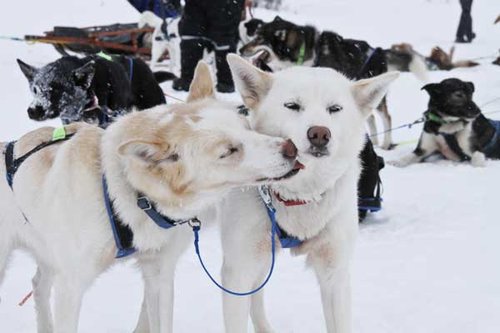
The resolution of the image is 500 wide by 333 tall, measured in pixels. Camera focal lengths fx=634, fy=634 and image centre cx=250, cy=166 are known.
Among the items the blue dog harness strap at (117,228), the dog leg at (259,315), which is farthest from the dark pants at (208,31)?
the blue dog harness strap at (117,228)

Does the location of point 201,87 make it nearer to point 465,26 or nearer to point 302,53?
point 302,53

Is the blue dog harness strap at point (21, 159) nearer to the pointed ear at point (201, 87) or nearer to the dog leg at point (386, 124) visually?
the pointed ear at point (201, 87)

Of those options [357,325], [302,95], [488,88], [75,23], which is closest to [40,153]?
[302,95]

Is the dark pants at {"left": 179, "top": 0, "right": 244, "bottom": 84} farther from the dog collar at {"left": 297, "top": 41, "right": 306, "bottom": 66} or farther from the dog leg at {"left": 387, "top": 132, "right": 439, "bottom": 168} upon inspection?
the dog leg at {"left": 387, "top": 132, "right": 439, "bottom": 168}

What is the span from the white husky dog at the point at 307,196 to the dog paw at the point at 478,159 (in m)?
3.63

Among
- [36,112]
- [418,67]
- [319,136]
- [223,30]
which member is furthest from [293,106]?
[223,30]

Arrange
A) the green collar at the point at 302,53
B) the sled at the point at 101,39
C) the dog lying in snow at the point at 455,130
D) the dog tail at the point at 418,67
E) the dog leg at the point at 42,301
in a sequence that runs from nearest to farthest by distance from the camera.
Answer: the dog leg at the point at 42,301
the dog lying in snow at the point at 455,130
the green collar at the point at 302,53
the dog tail at the point at 418,67
the sled at the point at 101,39

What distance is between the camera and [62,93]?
13.8 feet

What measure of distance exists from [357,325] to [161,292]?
97 centimetres

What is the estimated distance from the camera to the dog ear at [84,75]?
4.21 meters

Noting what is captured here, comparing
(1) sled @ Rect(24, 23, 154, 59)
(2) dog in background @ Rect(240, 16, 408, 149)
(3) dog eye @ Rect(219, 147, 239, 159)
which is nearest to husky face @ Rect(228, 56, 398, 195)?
(3) dog eye @ Rect(219, 147, 239, 159)

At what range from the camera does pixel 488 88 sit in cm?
871

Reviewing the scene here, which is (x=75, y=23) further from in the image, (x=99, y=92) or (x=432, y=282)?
(x=432, y=282)

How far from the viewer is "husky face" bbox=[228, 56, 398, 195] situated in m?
2.13
